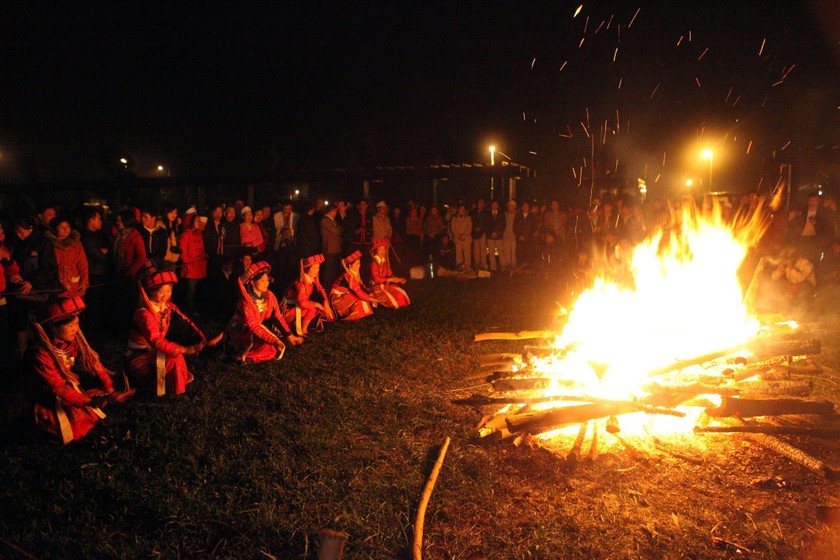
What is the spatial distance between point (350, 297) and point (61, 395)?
17.5 ft

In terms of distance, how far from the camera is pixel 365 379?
6.85m

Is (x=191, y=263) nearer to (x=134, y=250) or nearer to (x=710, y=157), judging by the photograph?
(x=134, y=250)

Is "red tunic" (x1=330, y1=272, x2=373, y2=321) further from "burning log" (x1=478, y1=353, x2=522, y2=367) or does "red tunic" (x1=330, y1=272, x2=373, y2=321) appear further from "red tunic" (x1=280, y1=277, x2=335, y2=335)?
"burning log" (x1=478, y1=353, x2=522, y2=367)

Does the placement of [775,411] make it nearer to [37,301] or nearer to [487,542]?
[487,542]

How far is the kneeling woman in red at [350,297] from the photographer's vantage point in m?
10.0

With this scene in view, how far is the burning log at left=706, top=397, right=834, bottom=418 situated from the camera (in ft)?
16.7

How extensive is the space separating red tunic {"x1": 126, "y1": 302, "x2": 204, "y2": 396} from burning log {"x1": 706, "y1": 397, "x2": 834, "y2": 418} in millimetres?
5606

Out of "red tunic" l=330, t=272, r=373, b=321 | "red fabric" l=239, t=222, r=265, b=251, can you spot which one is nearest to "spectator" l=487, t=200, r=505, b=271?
"red fabric" l=239, t=222, r=265, b=251

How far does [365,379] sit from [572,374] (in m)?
2.42

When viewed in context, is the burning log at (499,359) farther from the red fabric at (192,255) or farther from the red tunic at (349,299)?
the red fabric at (192,255)

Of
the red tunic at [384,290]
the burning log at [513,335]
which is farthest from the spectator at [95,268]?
the burning log at [513,335]

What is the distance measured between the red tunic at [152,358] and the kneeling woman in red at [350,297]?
3850 millimetres

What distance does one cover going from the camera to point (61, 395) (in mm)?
5266

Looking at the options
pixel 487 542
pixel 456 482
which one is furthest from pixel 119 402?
pixel 487 542
